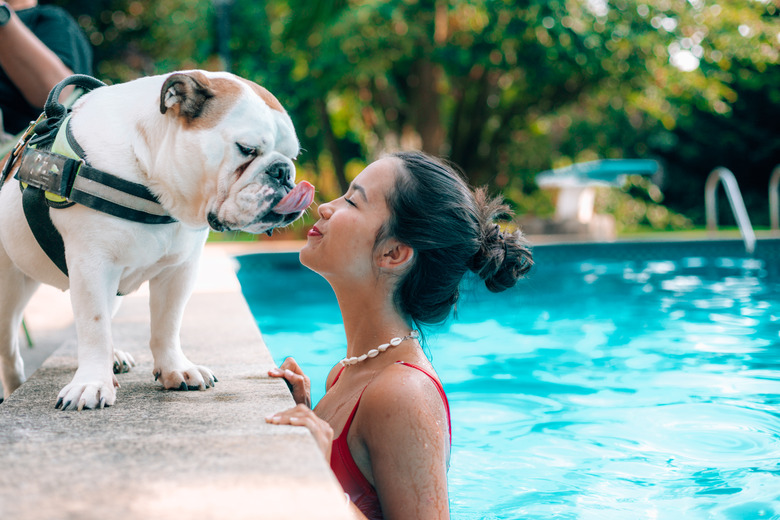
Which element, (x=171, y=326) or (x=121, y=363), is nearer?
(x=171, y=326)

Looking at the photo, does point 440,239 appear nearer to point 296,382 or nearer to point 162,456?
point 296,382

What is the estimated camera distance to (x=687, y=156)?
15898 mm

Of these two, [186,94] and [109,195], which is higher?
[186,94]

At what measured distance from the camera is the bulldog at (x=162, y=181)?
1.83 metres

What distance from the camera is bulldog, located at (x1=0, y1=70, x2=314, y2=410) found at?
72.2 inches

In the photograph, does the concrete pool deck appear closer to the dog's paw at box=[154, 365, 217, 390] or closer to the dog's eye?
the dog's paw at box=[154, 365, 217, 390]

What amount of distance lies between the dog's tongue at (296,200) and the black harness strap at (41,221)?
584 mm

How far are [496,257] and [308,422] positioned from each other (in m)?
0.75

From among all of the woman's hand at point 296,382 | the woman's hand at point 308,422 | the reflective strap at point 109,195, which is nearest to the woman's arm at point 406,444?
the woman's hand at point 308,422

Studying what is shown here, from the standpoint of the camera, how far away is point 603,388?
4285mm

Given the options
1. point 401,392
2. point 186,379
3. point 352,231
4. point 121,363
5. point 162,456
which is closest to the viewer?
point 162,456

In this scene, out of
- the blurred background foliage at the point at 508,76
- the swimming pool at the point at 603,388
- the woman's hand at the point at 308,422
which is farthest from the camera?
the blurred background foliage at the point at 508,76

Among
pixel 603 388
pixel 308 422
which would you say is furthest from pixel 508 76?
pixel 308 422

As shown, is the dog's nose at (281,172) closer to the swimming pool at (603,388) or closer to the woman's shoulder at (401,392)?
the woman's shoulder at (401,392)
